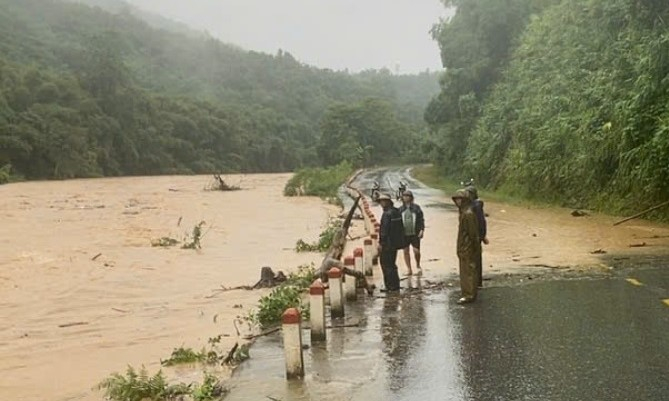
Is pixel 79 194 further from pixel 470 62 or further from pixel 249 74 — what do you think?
pixel 249 74

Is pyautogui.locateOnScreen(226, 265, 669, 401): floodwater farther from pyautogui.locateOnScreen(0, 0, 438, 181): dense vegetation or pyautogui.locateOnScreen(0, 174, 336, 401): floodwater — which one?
pyautogui.locateOnScreen(0, 0, 438, 181): dense vegetation

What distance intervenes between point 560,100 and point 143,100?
7210cm

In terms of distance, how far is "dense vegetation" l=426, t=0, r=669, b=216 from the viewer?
70.9ft

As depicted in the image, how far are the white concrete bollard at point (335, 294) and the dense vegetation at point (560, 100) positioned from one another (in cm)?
1313

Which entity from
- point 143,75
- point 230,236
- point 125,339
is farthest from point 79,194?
point 143,75

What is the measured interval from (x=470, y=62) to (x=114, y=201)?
2666 centimetres

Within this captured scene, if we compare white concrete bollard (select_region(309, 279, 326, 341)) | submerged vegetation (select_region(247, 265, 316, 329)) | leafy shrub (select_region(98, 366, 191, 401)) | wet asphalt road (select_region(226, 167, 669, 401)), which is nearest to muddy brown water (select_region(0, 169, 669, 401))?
submerged vegetation (select_region(247, 265, 316, 329))

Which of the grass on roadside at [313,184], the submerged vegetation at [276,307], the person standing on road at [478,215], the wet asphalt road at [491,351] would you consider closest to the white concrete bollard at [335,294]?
the wet asphalt road at [491,351]

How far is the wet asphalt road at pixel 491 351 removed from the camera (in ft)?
22.3

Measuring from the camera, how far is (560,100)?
31312mm

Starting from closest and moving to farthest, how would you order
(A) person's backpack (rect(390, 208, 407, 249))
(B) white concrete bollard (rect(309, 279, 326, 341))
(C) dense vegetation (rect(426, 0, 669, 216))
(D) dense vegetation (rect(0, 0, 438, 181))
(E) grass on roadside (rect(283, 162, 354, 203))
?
(B) white concrete bollard (rect(309, 279, 326, 341))
(A) person's backpack (rect(390, 208, 407, 249))
(C) dense vegetation (rect(426, 0, 669, 216))
(E) grass on roadside (rect(283, 162, 354, 203))
(D) dense vegetation (rect(0, 0, 438, 181))

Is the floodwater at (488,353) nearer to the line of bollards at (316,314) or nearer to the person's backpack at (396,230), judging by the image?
the line of bollards at (316,314)

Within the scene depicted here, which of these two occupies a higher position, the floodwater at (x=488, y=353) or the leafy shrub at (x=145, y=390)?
the floodwater at (x=488, y=353)

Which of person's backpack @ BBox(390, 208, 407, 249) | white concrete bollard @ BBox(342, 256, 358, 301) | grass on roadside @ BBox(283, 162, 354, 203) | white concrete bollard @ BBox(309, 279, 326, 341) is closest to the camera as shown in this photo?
white concrete bollard @ BBox(309, 279, 326, 341)
